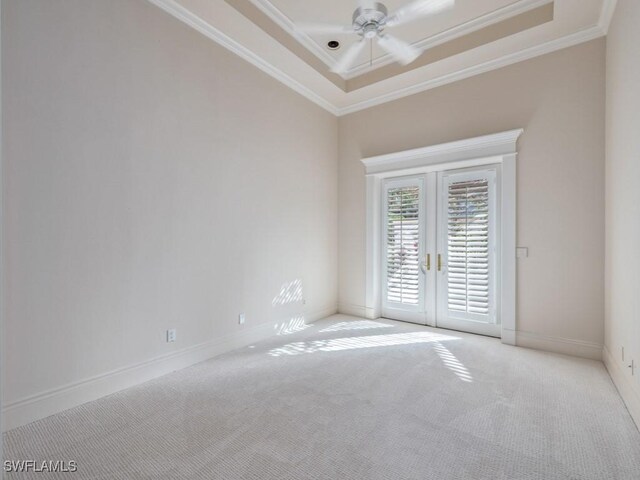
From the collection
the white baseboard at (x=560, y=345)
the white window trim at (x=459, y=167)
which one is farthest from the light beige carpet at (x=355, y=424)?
the white window trim at (x=459, y=167)

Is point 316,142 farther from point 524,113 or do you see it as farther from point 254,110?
point 524,113

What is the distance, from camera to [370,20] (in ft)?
8.87

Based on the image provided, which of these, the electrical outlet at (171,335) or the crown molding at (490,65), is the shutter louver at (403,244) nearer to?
the crown molding at (490,65)

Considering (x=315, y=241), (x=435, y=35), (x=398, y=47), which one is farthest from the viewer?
(x=315, y=241)

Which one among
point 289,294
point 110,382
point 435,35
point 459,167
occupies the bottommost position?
point 110,382

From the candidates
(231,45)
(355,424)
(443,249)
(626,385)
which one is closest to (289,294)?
(443,249)

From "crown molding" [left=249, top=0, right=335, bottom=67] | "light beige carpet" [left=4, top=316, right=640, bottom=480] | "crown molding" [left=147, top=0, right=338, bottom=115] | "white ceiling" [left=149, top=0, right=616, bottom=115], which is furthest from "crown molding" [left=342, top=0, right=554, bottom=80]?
"light beige carpet" [left=4, top=316, right=640, bottom=480]

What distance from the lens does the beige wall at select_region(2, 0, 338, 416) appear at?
2.23 metres

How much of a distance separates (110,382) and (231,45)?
3.49 m

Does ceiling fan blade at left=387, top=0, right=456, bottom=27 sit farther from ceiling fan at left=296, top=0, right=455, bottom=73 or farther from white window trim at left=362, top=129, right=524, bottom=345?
white window trim at left=362, top=129, right=524, bottom=345

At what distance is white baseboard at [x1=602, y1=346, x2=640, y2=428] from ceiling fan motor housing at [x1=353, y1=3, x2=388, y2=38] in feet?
10.9

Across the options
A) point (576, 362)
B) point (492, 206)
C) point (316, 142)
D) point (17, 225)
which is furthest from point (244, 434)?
point (316, 142)

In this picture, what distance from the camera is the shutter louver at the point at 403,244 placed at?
4.63m

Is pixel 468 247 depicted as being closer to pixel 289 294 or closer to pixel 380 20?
pixel 289 294
